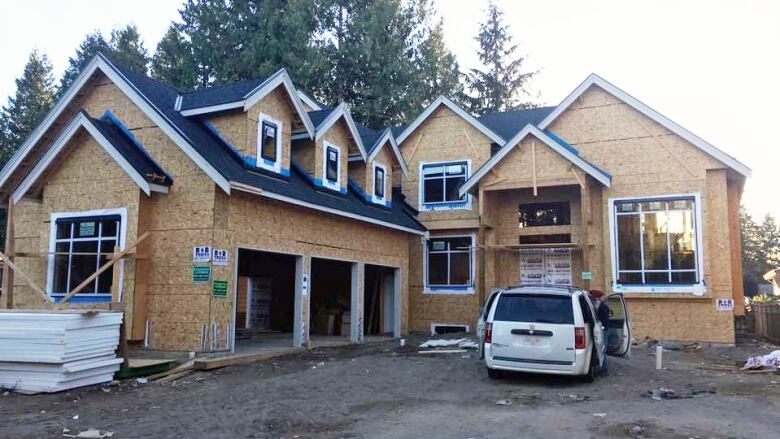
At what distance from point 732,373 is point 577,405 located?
231 inches

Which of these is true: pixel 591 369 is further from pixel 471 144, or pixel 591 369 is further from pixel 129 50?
pixel 129 50

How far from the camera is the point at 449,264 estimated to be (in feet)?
77.8

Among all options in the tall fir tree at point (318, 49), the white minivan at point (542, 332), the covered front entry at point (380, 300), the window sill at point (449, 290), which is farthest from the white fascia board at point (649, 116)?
the tall fir tree at point (318, 49)

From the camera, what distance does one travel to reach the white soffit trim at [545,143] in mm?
19984

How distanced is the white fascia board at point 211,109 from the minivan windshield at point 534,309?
8.24 m

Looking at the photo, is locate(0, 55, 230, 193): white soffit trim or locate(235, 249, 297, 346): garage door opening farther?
locate(235, 249, 297, 346): garage door opening

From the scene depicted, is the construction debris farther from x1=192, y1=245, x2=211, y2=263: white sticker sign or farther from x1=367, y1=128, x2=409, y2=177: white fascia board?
x1=367, y1=128, x2=409, y2=177: white fascia board

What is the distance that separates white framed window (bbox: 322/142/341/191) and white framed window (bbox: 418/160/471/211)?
5362mm

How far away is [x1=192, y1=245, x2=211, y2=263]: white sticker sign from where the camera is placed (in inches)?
550

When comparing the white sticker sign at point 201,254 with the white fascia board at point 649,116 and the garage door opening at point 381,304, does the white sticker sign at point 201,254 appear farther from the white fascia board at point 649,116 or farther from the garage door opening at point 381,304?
the white fascia board at point 649,116

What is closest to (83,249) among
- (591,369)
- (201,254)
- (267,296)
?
(201,254)

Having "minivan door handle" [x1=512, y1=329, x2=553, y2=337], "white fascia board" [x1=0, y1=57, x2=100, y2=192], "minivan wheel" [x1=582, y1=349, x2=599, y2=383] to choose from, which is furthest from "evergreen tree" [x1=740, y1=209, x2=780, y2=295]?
"white fascia board" [x1=0, y1=57, x2=100, y2=192]

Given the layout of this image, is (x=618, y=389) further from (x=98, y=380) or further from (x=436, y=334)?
(x=436, y=334)

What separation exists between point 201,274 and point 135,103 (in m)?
4.78
